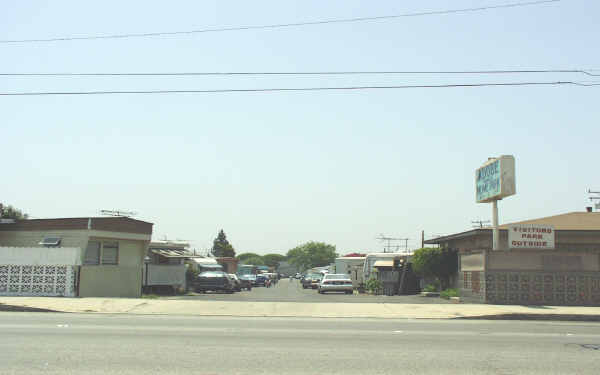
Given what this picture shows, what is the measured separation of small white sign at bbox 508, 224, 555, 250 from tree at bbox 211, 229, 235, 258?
111148 millimetres

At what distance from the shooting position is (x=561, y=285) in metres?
22.8

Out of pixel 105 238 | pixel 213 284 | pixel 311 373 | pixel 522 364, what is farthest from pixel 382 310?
pixel 213 284

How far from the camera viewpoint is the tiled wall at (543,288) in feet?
74.3

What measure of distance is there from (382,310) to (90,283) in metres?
12.0

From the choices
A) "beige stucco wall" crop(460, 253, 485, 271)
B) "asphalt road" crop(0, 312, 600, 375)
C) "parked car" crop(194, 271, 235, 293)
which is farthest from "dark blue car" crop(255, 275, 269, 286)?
"asphalt road" crop(0, 312, 600, 375)

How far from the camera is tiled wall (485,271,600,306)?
22.7 m

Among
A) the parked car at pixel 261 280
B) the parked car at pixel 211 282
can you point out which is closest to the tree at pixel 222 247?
the parked car at pixel 261 280

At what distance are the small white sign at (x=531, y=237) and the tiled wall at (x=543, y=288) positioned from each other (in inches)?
41.9

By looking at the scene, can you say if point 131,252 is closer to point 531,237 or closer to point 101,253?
point 101,253

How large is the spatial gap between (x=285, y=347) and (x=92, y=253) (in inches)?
769

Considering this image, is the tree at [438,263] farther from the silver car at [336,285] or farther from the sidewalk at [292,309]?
the sidewalk at [292,309]

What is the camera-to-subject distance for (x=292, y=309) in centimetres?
1991

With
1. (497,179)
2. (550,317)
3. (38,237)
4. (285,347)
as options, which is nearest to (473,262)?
(497,179)

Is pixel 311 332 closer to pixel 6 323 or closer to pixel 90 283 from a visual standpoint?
pixel 6 323
